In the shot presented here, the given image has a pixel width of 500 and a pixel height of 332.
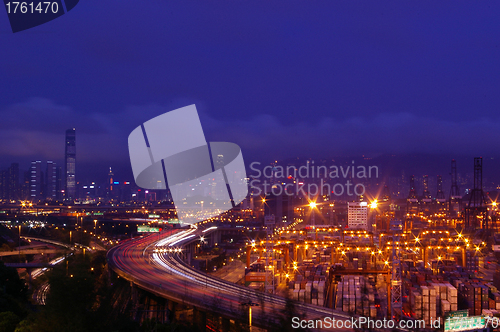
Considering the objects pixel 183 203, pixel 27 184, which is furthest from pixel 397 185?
pixel 27 184

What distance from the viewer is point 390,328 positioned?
359 centimetres

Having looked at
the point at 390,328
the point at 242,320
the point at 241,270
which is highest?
the point at 390,328

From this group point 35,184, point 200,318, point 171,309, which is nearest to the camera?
point 200,318

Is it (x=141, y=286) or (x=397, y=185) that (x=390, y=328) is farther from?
(x=397, y=185)

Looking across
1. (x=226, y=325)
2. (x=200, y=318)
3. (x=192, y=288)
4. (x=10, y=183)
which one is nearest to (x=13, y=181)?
(x=10, y=183)

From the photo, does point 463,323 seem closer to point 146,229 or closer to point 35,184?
point 146,229

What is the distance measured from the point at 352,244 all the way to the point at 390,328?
34.6 ft

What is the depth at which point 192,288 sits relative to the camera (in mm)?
7957

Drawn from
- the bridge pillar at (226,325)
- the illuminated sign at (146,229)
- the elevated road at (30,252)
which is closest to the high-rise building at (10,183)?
the illuminated sign at (146,229)

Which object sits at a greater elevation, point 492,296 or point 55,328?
point 55,328

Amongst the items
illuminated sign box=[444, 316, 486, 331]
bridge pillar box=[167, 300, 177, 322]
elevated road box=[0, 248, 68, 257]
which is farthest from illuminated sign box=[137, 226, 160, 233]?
illuminated sign box=[444, 316, 486, 331]

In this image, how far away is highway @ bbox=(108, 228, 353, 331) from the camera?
4.46m

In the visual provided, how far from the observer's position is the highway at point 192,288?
176 inches

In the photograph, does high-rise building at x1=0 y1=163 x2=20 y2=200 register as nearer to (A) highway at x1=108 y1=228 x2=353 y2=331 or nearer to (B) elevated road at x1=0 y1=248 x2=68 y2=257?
(B) elevated road at x1=0 y1=248 x2=68 y2=257
